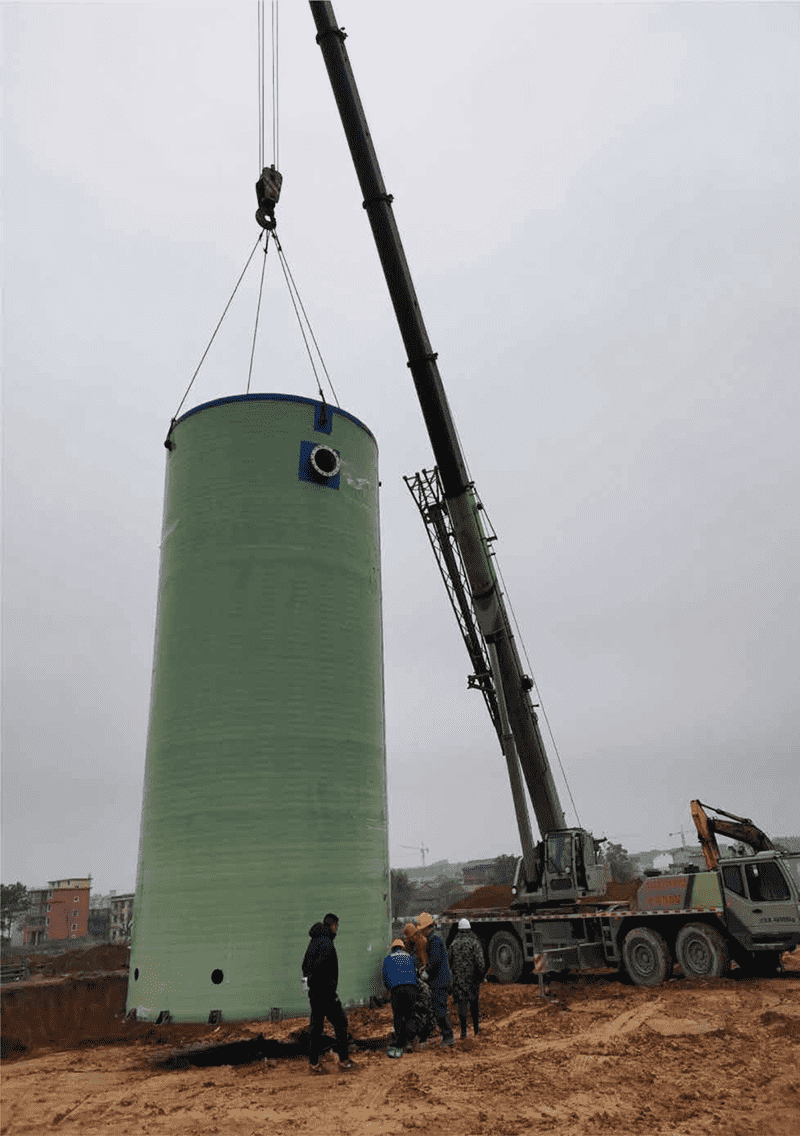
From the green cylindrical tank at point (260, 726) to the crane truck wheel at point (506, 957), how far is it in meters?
4.78

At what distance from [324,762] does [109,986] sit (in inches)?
477

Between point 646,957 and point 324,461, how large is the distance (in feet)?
38.4

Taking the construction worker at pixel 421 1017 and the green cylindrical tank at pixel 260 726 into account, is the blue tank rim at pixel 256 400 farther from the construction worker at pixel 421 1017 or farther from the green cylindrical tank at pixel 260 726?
the construction worker at pixel 421 1017

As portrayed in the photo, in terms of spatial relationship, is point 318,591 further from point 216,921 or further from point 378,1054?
point 378,1054

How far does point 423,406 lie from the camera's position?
17.8 m

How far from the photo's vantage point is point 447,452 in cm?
1805

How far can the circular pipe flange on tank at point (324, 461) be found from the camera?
15.1m

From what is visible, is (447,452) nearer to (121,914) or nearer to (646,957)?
(646,957)

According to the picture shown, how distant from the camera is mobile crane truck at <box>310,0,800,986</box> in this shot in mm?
15344

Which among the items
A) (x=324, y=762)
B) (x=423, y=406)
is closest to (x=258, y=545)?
(x=324, y=762)

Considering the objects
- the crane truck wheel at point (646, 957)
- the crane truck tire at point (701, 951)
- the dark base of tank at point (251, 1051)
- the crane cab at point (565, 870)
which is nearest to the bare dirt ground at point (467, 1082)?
the dark base of tank at point (251, 1051)

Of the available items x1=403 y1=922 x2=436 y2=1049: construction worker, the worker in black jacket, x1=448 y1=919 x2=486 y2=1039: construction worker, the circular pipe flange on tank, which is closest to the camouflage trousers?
x1=403 y1=922 x2=436 y2=1049: construction worker

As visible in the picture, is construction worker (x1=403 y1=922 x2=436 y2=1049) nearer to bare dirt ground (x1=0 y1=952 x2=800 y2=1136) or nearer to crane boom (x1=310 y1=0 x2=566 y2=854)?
bare dirt ground (x1=0 y1=952 x2=800 y2=1136)

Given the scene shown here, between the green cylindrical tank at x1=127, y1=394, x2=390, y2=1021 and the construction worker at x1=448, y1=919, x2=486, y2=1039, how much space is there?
2.75m
